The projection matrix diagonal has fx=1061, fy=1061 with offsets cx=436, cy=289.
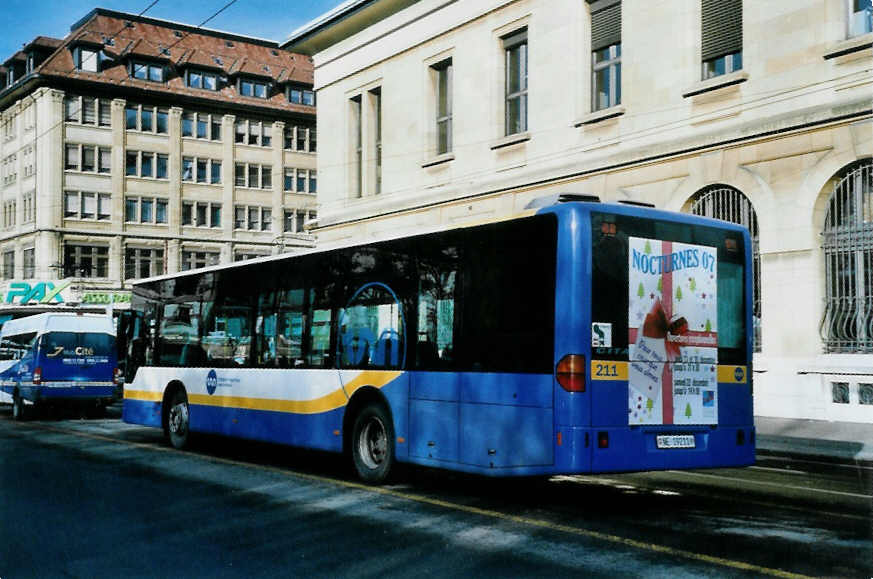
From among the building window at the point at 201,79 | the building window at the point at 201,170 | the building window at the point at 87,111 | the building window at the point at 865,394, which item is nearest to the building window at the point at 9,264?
the building window at the point at 87,111

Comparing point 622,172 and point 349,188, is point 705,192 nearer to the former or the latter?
point 622,172

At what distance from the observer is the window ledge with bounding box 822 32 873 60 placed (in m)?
19.3

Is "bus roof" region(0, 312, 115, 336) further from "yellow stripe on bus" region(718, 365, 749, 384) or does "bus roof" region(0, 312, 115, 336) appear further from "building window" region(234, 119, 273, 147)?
"building window" region(234, 119, 273, 147)

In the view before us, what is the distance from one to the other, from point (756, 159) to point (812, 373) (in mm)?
4483

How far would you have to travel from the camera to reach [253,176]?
7331cm

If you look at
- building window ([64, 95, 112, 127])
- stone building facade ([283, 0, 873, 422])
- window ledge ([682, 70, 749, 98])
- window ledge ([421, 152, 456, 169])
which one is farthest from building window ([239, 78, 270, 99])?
window ledge ([682, 70, 749, 98])

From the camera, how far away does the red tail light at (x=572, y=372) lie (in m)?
9.26

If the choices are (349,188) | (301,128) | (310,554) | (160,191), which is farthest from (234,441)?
(301,128)

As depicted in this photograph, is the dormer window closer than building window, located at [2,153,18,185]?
Yes

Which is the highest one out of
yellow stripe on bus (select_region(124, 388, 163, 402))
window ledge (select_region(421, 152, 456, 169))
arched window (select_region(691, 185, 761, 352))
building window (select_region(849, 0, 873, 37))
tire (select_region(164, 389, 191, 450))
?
building window (select_region(849, 0, 873, 37))

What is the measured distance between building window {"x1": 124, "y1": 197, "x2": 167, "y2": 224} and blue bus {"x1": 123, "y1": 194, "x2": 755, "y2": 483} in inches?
2277

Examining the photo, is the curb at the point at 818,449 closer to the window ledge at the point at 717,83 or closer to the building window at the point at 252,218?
the window ledge at the point at 717,83

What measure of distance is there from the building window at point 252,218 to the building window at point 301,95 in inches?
331

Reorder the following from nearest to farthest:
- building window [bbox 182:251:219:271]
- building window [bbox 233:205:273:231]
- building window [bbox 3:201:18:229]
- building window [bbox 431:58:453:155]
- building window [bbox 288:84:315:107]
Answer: building window [bbox 431:58:453:155], building window [bbox 3:201:18:229], building window [bbox 182:251:219:271], building window [bbox 233:205:273:231], building window [bbox 288:84:315:107]
